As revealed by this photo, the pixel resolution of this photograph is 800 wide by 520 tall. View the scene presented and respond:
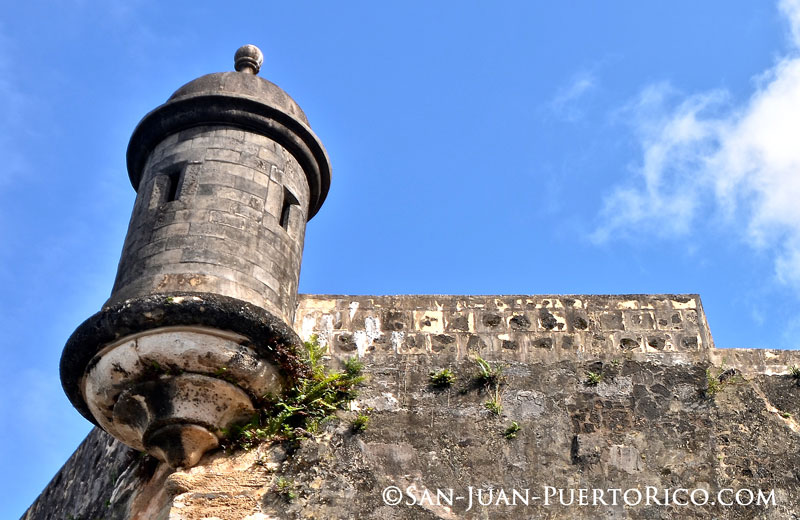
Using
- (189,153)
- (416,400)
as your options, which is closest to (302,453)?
(416,400)

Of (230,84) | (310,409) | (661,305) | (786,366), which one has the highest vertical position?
(230,84)

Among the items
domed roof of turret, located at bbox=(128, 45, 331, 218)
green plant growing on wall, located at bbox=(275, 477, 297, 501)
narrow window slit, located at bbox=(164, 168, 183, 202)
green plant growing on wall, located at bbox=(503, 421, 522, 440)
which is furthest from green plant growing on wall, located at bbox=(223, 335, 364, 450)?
domed roof of turret, located at bbox=(128, 45, 331, 218)

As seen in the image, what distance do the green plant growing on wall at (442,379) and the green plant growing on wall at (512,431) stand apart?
555 mm

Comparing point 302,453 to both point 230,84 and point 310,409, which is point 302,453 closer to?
point 310,409

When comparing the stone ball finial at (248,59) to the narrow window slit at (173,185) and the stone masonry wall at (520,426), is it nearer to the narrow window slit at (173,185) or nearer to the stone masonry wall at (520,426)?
the narrow window slit at (173,185)

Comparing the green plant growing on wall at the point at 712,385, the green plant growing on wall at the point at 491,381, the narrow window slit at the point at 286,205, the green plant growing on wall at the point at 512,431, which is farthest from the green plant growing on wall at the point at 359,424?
the green plant growing on wall at the point at 712,385

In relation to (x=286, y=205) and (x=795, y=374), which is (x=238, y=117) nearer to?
(x=286, y=205)

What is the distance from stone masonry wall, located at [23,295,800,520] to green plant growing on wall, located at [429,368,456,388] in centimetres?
3

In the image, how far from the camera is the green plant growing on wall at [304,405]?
7.43 m

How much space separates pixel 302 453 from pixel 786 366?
142 inches

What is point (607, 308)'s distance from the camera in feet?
27.3

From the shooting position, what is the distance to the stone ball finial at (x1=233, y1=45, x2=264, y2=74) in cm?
899

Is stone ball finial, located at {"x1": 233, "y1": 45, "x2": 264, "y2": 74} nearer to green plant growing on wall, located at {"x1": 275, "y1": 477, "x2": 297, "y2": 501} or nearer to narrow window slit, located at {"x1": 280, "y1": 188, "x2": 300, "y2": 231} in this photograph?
narrow window slit, located at {"x1": 280, "y1": 188, "x2": 300, "y2": 231}

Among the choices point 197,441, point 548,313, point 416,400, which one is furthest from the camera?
point 548,313
